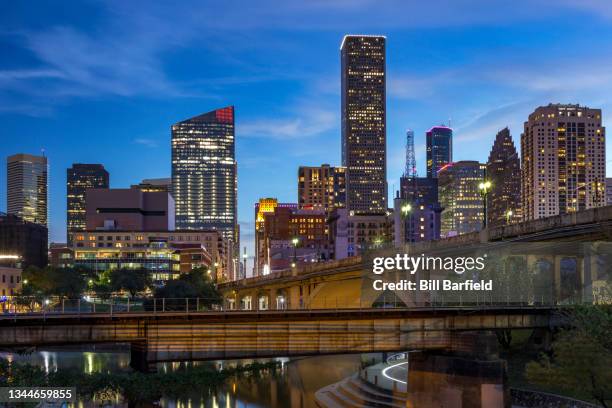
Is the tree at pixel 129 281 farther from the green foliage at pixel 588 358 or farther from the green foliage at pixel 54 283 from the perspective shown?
the green foliage at pixel 588 358

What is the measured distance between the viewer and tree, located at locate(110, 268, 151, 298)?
145125mm

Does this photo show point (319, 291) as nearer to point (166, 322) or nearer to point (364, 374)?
point (364, 374)

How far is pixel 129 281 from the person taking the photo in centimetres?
14600

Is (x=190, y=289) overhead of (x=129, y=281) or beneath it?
beneath

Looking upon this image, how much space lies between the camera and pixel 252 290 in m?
136

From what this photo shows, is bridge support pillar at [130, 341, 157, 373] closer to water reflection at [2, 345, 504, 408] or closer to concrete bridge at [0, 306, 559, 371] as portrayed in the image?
concrete bridge at [0, 306, 559, 371]

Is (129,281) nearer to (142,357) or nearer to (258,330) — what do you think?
(142,357)

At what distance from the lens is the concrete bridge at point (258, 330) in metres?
45.8

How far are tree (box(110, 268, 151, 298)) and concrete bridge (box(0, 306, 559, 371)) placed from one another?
98132 mm

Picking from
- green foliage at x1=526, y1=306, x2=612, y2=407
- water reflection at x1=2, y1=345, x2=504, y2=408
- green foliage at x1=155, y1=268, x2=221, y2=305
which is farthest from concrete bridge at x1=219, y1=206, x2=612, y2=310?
green foliage at x1=155, y1=268, x2=221, y2=305

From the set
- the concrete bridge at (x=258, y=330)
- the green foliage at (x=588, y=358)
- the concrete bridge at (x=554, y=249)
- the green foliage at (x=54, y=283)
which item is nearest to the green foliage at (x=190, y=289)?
the green foliage at (x=54, y=283)

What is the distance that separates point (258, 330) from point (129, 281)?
336 feet

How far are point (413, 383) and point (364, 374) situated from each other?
21.9 m

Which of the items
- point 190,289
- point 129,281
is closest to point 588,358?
point 190,289
